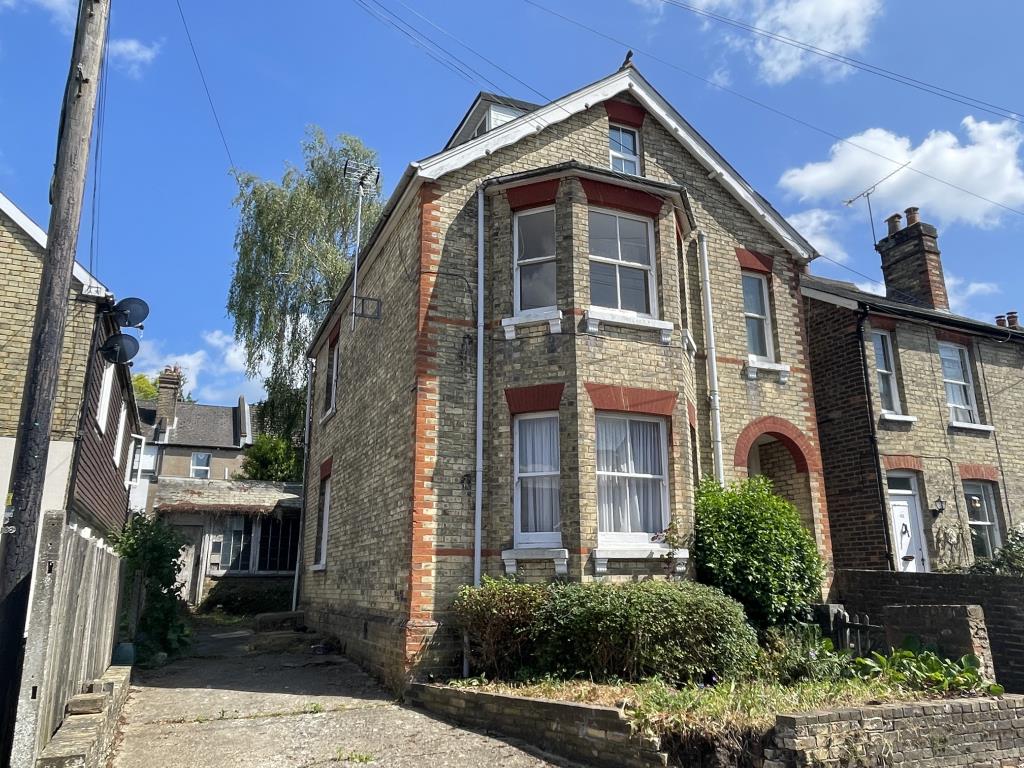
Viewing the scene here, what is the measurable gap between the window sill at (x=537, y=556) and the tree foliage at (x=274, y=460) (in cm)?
2074

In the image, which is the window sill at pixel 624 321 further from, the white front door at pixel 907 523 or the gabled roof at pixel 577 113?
the white front door at pixel 907 523

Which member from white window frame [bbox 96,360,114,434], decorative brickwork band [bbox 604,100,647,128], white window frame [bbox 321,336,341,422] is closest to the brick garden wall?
decorative brickwork band [bbox 604,100,647,128]

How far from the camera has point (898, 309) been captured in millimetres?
15391

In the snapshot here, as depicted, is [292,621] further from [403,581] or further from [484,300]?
[484,300]

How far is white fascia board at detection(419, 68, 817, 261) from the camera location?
11547 millimetres

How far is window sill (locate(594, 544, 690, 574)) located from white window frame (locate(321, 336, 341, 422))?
8405mm

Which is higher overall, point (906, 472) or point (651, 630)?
point (906, 472)

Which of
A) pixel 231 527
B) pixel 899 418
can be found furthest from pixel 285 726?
pixel 231 527

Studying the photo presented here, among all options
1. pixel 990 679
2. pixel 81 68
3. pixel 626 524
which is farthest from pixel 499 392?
pixel 990 679

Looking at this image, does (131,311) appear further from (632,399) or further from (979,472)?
(979,472)

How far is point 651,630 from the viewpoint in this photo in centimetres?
845

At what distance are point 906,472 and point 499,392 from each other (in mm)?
9363

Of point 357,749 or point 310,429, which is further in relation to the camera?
point 310,429

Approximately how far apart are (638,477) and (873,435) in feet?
21.5
